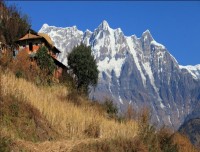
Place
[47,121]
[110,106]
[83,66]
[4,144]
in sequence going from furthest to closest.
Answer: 1. [83,66]
2. [110,106]
3. [47,121]
4. [4,144]

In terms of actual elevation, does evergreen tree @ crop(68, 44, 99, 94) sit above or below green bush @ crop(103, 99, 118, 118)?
above

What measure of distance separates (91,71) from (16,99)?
38.9 meters

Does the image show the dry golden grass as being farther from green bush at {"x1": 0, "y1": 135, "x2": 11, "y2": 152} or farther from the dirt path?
green bush at {"x1": 0, "y1": 135, "x2": 11, "y2": 152}

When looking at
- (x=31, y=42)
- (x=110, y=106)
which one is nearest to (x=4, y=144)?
(x=110, y=106)

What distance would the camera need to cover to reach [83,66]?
2174 inches

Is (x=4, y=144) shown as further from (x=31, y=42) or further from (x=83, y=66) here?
(x=31, y=42)

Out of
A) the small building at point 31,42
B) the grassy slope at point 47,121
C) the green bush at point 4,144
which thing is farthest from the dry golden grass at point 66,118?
the small building at point 31,42

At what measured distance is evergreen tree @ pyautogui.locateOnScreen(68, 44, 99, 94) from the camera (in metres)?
54.4

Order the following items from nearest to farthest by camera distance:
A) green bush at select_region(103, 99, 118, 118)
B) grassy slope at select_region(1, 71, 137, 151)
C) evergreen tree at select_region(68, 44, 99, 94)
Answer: grassy slope at select_region(1, 71, 137, 151) → green bush at select_region(103, 99, 118, 118) → evergreen tree at select_region(68, 44, 99, 94)

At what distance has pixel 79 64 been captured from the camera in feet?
183

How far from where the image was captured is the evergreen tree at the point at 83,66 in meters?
54.4

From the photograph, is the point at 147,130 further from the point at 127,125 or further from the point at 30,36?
the point at 30,36

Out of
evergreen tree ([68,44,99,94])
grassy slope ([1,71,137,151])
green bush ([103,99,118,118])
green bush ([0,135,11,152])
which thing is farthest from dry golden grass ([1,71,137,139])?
evergreen tree ([68,44,99,94])

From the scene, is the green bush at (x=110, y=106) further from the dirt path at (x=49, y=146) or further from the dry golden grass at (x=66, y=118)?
the dirt path at (x=49, y=146)
